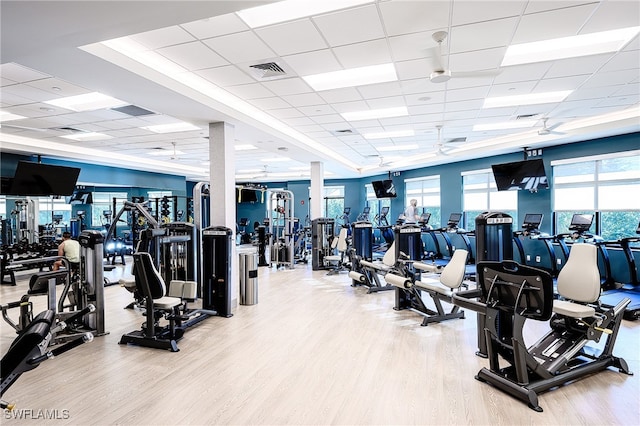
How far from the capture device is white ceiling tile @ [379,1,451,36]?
2885mm

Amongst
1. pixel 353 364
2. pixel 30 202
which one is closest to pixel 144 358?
pixel 353 364

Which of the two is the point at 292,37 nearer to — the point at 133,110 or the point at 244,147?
the point at 133,110

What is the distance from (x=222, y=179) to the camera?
18.4 ft

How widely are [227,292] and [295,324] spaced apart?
1138mm

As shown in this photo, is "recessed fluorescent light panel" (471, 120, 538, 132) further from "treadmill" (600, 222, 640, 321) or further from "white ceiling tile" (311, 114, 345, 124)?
"white ceiling tile" (311, 114, 345, 124)

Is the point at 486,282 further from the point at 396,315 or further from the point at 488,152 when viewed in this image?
the point at 488,152

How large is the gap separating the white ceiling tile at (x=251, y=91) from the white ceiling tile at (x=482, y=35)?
250 centimetres

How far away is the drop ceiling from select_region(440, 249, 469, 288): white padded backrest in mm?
2187

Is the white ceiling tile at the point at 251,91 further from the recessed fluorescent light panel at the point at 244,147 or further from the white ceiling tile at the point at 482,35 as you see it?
the recessed fluorescent light panel at the point at 244,147

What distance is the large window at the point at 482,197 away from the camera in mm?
9148

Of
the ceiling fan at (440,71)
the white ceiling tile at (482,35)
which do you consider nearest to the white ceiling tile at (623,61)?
the ceiling fan at (440,71)

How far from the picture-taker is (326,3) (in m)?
2.92

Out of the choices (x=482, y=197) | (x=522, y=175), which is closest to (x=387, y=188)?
(x=482, y=197)

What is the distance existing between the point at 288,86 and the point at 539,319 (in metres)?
3.90
